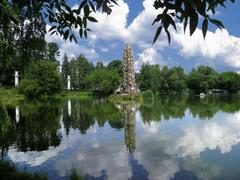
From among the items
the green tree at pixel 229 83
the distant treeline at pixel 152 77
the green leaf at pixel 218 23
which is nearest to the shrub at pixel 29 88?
the distant treeline at pixel 152 77

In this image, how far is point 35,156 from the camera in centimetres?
1653

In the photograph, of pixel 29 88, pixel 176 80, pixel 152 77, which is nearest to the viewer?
pixel 29 88

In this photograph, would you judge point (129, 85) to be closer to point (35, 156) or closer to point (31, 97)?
point (31, 97)

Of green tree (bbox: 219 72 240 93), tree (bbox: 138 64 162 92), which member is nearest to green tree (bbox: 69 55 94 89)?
tree (bbox: 138 64 162 92)

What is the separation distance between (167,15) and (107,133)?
76.3ft

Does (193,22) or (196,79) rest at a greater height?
(196,79)

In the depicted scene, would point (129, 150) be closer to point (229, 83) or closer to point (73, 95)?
point (73, 95)

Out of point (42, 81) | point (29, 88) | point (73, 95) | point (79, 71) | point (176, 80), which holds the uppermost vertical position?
point (79, 71)

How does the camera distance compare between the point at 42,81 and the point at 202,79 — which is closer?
the point at 42,81

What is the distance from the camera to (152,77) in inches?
4491

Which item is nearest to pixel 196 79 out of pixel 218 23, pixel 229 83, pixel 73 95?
pixel 229 83

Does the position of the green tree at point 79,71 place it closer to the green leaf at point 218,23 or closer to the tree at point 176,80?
the tree at point 176,80

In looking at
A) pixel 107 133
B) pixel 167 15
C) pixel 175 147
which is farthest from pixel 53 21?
pixel 107 133

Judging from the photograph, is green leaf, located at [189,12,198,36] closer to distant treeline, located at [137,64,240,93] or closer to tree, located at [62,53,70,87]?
tree, located at [62,53,70,87]
